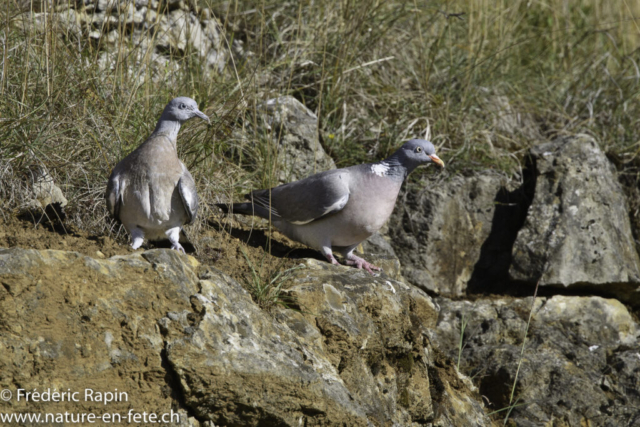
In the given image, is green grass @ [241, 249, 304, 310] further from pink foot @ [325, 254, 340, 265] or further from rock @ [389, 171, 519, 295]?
rock @ [389, 171, 519, 295]

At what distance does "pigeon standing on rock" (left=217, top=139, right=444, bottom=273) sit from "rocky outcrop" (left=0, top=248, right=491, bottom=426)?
1047mm

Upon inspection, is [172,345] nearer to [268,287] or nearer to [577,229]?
[268,287]

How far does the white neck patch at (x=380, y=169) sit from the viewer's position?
14.1 feet

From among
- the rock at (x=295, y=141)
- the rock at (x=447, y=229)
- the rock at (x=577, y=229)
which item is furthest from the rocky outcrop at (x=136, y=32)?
the rock at (x=577, y=229)

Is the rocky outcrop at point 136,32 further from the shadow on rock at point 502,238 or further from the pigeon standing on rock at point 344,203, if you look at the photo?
the shadow on rock at point 502,238

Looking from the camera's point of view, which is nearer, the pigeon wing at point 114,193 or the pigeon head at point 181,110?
the pigeon wing at point 114,193

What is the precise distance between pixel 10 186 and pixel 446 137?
153 inches

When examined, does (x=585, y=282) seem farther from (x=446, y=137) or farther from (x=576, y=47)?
(x=576, y=47)

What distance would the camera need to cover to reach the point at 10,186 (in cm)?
395

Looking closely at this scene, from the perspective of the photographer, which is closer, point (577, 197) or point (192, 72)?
point (192, 72)

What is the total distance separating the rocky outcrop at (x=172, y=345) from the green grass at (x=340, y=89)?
1.44 m

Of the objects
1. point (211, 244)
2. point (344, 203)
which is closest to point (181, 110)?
point (211, 244)

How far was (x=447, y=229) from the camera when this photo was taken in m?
5.88

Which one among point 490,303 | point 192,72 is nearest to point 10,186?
point 192,72
